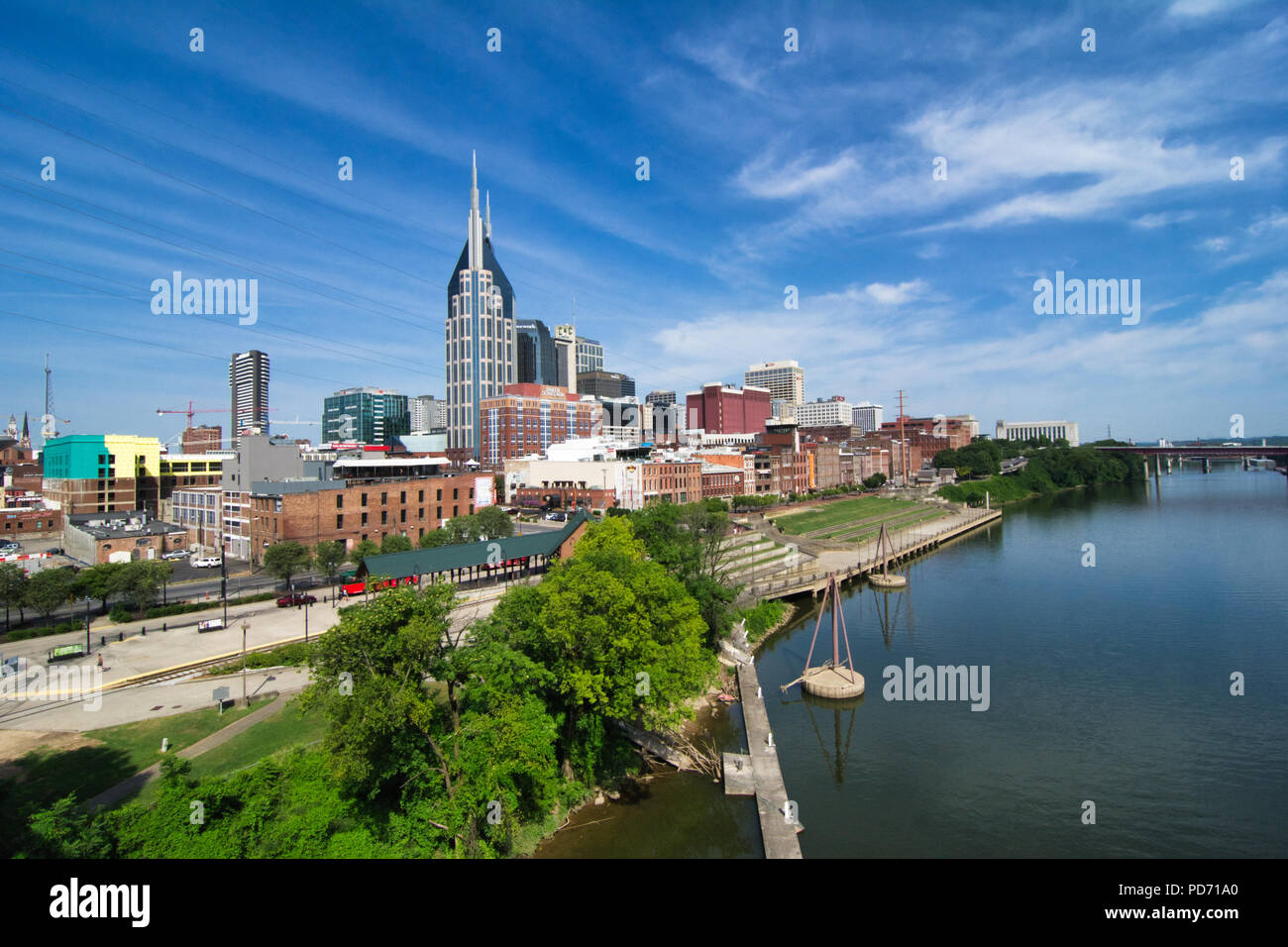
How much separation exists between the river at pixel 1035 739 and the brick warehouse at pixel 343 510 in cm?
3415

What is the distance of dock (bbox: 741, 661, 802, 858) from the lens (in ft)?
61.4

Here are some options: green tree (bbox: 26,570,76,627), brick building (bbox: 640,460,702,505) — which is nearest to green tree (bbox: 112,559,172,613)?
green tree (bbox: 26,570,76,627)

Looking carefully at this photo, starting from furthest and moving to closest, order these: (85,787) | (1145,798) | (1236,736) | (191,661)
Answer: (191,661), (1236,736), (1145,798), (85,787)

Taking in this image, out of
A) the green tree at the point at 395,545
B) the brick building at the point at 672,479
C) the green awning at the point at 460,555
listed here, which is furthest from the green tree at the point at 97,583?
the brick building at the point at 672,479

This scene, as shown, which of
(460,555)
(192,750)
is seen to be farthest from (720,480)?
(192,750)

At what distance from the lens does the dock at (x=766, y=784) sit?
61.4ft

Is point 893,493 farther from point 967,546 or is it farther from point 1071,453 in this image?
point 1071,453

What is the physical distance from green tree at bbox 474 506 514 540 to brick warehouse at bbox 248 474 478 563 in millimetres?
6096

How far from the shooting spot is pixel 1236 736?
2511 cm

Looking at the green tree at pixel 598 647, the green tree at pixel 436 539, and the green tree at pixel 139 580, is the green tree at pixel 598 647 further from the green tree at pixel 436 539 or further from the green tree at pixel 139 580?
the green tree at pixel 436 539

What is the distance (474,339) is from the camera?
564 feet
